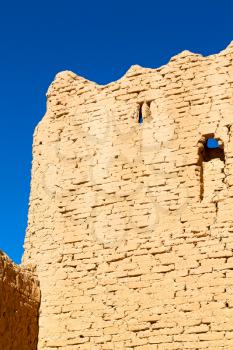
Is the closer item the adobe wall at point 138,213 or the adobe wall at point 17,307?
the adobe wall at point 17,307

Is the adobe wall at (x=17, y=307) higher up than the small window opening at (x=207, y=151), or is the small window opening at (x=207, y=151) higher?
the small window opening at (x=207, y=151)

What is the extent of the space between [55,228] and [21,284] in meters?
5.10

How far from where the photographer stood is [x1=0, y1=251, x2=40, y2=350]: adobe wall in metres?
6.25

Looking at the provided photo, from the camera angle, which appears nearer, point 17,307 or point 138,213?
point 17,307

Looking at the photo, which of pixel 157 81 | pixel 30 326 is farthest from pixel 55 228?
pixel 30 326

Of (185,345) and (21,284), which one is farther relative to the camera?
(185,345)

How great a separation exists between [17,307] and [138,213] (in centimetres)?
477

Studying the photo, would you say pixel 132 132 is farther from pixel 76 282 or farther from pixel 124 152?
pixel 76 282

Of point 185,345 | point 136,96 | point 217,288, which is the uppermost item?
point 136,96

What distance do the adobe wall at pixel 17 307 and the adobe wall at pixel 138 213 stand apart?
373 cm

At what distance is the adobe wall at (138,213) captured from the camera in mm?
10297

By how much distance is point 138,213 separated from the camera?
1109 centimetres

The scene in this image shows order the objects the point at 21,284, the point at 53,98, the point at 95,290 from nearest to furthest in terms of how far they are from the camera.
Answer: the point at 21,284 < the point at 95,290 < the point at 53,98

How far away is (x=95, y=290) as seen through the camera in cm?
1097
